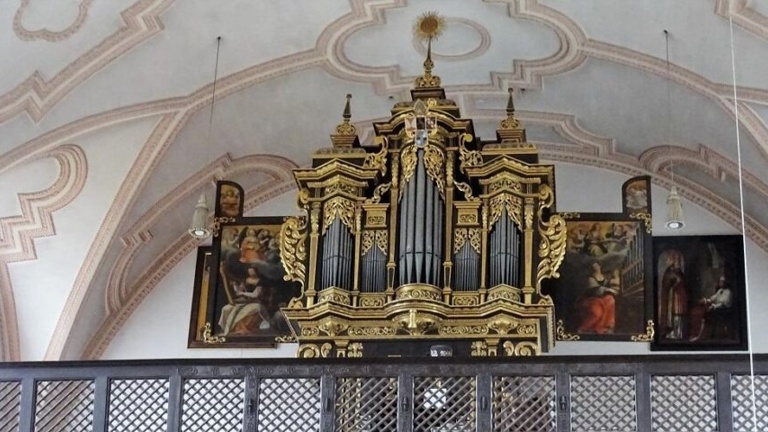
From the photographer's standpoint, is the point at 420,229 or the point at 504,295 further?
the point at 420,229

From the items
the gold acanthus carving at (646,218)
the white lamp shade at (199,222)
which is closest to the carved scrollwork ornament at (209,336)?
the white lamp shade at (199,222)

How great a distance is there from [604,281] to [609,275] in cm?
9

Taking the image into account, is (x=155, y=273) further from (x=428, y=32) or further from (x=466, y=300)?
(x=466, y=300)

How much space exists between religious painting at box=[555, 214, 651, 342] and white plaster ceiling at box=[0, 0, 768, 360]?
69.3 inches

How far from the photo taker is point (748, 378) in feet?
38.1

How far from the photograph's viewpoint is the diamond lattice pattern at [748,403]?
11508mm

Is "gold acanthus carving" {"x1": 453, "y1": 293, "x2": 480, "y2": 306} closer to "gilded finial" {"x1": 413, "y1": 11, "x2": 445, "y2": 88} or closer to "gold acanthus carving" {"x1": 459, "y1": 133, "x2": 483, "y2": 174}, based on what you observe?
"gold acanthus carving" {"x1": 459, "y1": 133, "x2": 483, "y2": 174}

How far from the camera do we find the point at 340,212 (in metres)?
14.1

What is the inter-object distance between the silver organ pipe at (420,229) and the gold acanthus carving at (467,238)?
0.17 metres

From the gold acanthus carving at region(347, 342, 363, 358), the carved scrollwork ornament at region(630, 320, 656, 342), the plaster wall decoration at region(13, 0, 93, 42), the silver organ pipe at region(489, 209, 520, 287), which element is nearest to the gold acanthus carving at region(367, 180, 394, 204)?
the silver organ pipe at region(489, 209, 520, 287)

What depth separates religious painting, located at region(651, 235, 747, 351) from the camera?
15.8 metres

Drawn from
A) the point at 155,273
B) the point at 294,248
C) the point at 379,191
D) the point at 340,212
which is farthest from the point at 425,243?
the point at 155,273

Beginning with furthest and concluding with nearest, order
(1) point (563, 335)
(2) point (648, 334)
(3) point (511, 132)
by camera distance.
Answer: (3) point (511, 132), (1) point (563, 335), (2) point (648, 334)

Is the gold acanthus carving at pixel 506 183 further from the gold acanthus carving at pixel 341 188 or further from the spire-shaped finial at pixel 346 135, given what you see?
the spire-shaped finial at pixel 346 135
